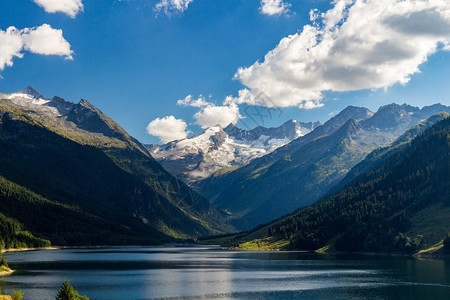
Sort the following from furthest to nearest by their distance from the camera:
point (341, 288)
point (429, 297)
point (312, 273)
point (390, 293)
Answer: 1. point (312, 273)
2. point (341, 288)
3. point (390, 293)
4. point (429, 297)

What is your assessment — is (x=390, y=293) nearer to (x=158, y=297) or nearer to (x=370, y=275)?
(x=370, y=275)

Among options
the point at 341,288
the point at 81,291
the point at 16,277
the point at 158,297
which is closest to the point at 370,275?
the point at 341,288

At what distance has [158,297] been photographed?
340 ft

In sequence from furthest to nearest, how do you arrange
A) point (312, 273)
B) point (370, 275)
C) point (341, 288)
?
1. point (312, 273)
2. point (370, 275)
3. point (341, 288)

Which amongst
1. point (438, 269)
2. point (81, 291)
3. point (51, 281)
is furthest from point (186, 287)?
point (438, 269)

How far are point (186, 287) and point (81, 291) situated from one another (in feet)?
95.9

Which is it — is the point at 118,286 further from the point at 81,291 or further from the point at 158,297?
the point at 158,297

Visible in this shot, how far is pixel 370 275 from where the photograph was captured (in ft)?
488

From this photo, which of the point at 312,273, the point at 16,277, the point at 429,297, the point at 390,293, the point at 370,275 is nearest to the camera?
the point at 429,297

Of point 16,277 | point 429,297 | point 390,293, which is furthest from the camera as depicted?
point 16,277

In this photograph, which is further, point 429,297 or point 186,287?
point 186,287

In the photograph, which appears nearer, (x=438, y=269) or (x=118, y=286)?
(x=118, y=286)

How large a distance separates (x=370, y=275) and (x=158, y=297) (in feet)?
267

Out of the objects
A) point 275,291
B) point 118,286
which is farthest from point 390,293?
point 118,286
